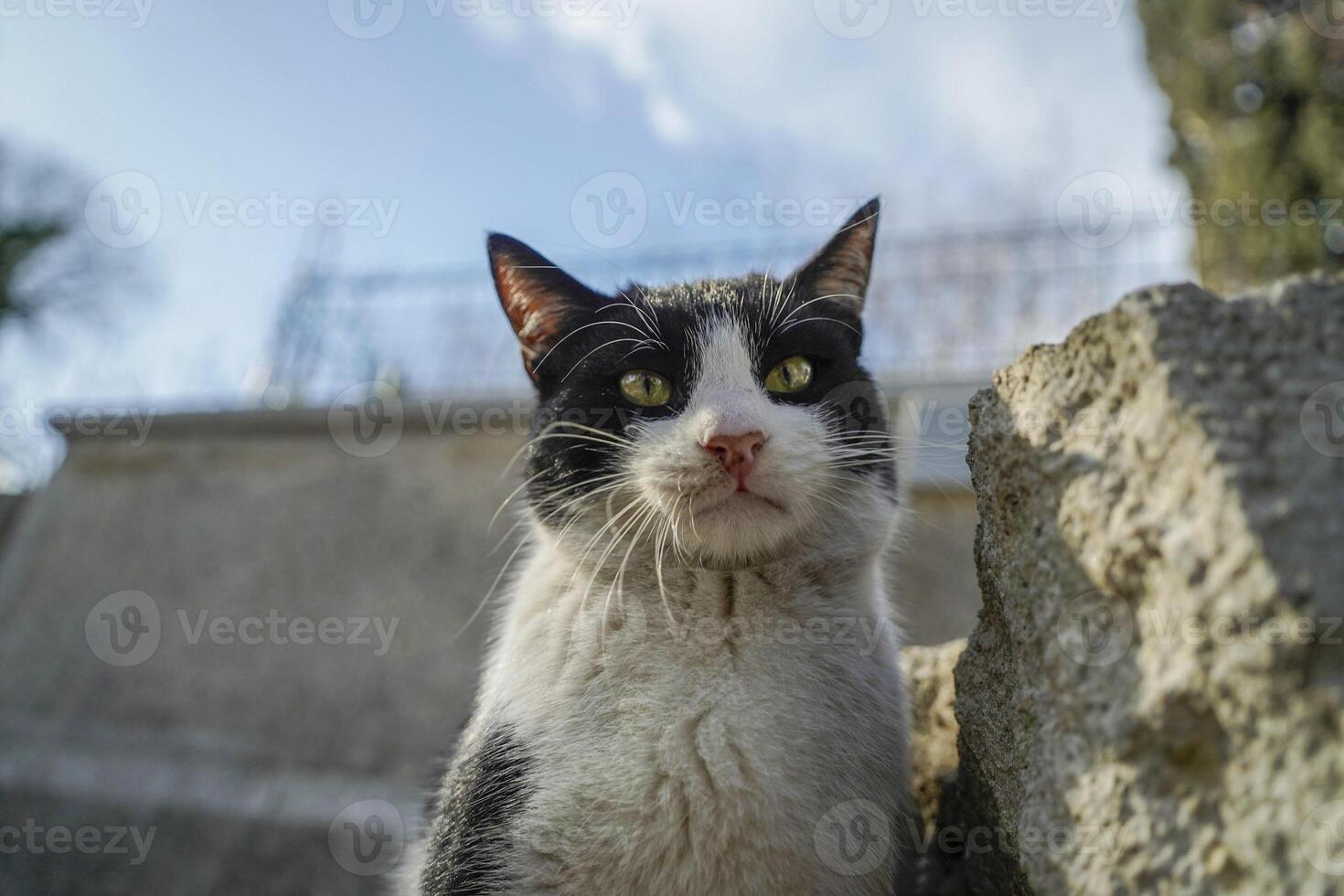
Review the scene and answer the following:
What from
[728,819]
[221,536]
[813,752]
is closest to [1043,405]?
[813,752]

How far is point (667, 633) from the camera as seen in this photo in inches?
66.2

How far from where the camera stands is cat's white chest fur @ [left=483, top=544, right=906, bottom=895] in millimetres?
1459

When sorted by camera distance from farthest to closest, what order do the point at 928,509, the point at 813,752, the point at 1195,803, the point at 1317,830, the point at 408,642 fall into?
the point at 408,642, the point at 928,509, the point at 813,752, the point at 1195,803, the point at 1317,830

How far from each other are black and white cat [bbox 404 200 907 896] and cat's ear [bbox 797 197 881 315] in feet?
0.07

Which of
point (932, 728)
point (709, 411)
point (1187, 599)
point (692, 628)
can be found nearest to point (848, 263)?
point (709, 411)

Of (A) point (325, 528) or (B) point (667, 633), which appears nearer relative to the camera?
(B) point (667, 633)

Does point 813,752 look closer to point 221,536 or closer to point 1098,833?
point 1098,833

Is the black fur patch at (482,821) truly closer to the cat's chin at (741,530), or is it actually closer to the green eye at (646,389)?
the cat's chin at (741,530)

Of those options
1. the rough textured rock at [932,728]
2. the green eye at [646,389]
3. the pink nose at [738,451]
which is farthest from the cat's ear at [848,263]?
the rough textured rock at [932,728]

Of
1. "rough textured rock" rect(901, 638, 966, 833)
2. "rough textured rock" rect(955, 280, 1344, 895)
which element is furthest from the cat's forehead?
"rough textured rock" rect(901, 638, 966, 833)

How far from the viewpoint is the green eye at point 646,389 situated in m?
1.95

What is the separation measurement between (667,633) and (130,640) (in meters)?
5.94

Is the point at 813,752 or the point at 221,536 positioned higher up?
the point at 221,536

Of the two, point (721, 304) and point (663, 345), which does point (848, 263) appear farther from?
point (663, 345)
